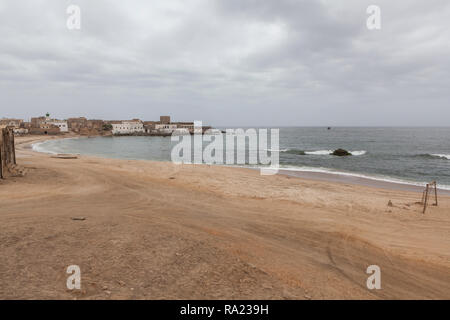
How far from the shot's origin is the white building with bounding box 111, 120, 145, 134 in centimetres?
11938

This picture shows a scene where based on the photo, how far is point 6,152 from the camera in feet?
48.1

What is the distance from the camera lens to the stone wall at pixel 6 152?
13.5 metres

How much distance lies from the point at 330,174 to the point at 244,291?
21.3m

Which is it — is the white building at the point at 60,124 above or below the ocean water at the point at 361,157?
above

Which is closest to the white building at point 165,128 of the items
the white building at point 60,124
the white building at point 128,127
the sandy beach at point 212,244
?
the white building at point 128,127

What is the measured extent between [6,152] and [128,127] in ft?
374

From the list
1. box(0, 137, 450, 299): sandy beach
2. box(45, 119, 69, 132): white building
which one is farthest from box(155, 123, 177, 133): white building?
box(0, 137, 450, 299): sandy beach

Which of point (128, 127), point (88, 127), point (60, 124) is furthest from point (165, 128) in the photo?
point (60, 124)

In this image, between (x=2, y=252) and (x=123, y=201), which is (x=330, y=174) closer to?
(x=123, y=201)

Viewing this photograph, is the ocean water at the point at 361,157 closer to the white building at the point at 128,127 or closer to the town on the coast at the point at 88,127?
the town on the coast at the point at 88,127

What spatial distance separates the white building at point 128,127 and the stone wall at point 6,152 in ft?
359

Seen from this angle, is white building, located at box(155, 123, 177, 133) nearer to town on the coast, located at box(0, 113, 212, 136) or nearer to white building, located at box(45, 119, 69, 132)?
town on the coast, located at box(0, 113, 212, 136)

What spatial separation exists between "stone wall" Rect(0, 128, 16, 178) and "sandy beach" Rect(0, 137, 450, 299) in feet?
4.38
